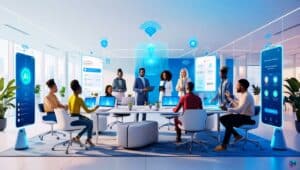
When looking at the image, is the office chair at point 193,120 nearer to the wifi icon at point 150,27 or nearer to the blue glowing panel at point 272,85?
the blue glowing panel at point 272,85

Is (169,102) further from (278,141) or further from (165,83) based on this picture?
(278,141)

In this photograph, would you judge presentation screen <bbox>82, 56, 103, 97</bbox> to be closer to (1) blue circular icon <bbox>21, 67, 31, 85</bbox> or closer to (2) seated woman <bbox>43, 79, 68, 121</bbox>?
(2) seated woman <bbox>43, 79, 68, 121</bbox>

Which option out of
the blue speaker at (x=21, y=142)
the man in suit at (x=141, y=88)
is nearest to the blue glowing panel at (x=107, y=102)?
the man in suit at (x=141, y=88)

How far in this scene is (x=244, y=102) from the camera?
5387 mm

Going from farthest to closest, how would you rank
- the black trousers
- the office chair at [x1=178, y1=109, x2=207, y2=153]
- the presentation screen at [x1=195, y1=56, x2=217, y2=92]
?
the presentation screen at [x1=195, y1=56, x2=217, y2=92]
the black trousers
the office chair at [x1=178, y1=109, x2=207, y2=153]

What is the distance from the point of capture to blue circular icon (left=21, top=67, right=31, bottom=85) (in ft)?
18.0

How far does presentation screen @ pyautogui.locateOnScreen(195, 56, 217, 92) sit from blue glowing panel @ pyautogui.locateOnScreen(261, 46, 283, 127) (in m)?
3.64

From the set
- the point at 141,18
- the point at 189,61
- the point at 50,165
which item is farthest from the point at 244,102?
the point at 189,61

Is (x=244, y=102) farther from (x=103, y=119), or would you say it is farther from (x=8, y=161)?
(x=8, y=161)

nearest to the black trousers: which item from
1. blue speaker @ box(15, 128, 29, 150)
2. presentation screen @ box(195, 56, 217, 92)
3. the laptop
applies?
the laptop

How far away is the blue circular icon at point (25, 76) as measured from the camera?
5492 millimetres

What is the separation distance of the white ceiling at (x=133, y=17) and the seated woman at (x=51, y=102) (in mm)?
1849

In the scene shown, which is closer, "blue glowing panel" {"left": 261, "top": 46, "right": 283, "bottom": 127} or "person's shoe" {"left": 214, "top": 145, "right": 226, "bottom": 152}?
"blue glowing panel" {"left": 261, "top": 46, "right": 283, "bottom": 127}

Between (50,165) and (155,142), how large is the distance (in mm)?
2378
